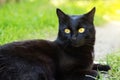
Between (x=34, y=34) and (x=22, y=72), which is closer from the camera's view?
(x=22, y=72)

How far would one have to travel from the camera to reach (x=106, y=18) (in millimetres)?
12305

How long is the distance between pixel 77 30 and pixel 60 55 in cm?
36

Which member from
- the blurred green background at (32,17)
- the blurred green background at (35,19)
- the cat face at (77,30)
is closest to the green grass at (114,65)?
the blurred green background at (35,19)

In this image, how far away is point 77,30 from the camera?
178 inches

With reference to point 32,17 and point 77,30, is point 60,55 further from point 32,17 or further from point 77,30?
point 32,17

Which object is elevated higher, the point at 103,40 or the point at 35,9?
the point at 35,9

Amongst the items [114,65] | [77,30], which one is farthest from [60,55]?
[114,65]

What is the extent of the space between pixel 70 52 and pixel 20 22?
421 cm

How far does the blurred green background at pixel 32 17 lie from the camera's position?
7.80m

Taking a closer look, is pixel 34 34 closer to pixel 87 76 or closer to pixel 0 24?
pixel 0 24

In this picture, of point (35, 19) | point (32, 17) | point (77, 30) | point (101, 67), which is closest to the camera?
point (77, 30)

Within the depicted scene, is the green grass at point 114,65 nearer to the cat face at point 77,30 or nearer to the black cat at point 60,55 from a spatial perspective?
the black cat at point 60,55

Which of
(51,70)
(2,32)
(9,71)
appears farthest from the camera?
(2,32)

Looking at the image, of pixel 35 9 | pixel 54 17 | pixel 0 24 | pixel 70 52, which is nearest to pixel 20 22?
pixel 0 24
